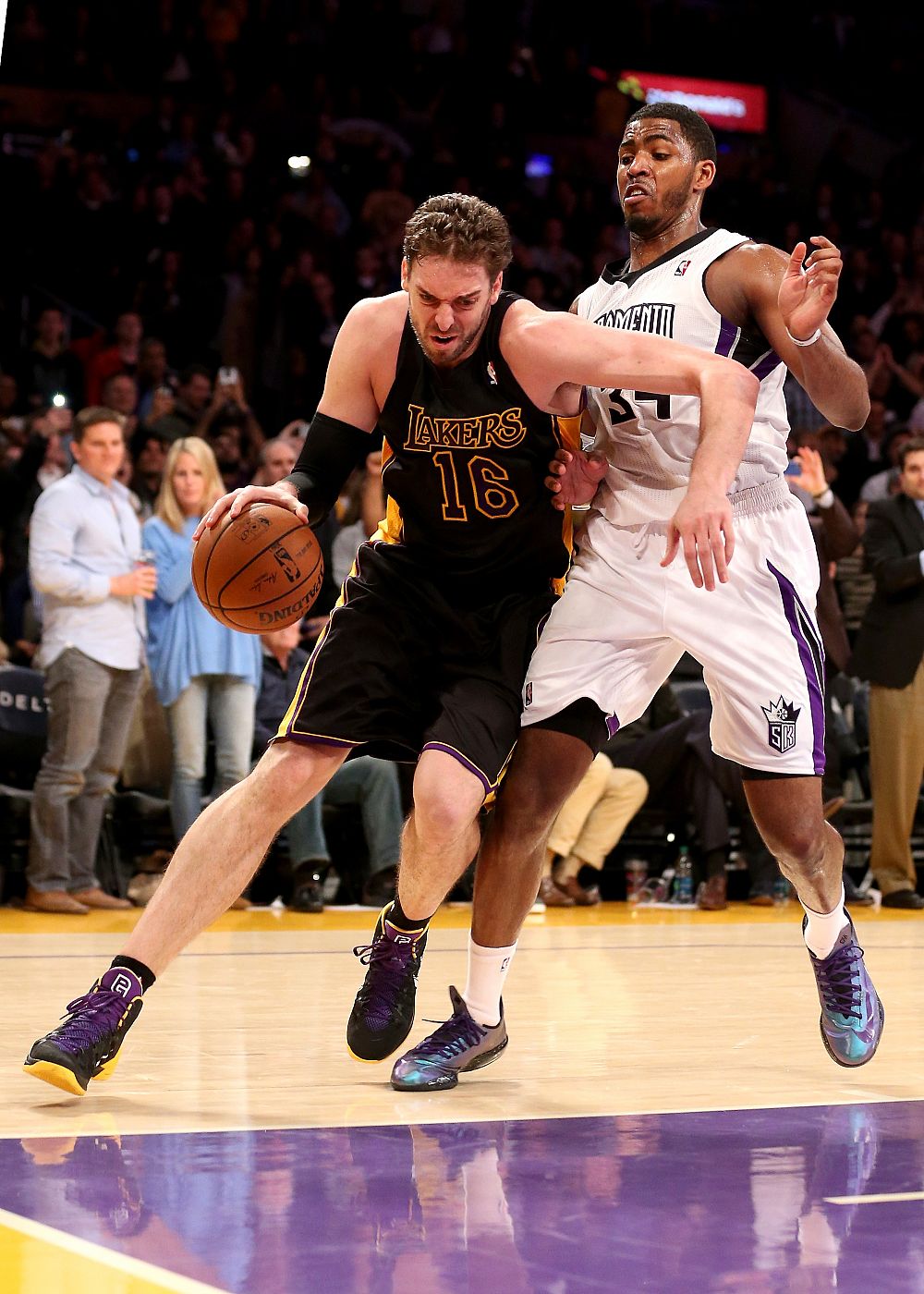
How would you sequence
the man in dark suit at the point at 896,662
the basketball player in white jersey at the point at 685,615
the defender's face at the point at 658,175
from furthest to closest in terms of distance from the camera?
the man in dark suit at the point at 896,662 < the defender's face at the point at 658,175 < the basketball player in white jersey at the point at 685,615

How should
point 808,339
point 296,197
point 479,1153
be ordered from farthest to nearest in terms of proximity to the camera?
point 296,197
point 808,339
point 479,1153

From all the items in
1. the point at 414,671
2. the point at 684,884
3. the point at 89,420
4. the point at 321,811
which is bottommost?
the point at 684,884

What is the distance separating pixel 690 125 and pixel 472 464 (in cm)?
100

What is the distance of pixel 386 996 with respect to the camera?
3826 millimetres

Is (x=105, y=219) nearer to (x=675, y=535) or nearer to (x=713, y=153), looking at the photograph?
(x=713, y=153)

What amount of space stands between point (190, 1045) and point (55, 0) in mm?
11901

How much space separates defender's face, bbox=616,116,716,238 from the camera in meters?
4.07

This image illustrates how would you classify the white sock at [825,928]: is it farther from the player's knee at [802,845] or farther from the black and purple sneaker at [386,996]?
the black and purple sneaker at [386,996]

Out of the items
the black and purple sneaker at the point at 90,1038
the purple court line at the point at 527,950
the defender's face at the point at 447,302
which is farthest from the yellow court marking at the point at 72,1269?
the purple court line at the point at 527,950

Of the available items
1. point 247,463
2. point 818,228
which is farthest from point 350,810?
point 818,228

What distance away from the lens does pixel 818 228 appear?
1608 cm

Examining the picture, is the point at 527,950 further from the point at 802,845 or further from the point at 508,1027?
the point at 802,845

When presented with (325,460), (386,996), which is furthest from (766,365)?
(386,996)

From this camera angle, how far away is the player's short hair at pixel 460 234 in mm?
3621
